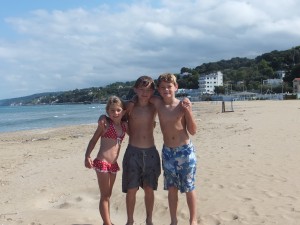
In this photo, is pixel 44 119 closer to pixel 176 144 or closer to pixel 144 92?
pixel 144 92

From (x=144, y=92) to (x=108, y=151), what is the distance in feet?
2.82

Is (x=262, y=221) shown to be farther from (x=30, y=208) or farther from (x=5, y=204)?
(x=5, y=204)

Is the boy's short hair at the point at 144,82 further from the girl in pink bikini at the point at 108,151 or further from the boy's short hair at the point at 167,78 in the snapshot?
the girl in pink bikini at the point at 108,151

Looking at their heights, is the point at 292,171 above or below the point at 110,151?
below

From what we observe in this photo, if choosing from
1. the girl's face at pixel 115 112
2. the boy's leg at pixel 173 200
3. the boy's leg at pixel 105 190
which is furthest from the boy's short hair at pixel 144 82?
the boy's leg at pixel 173 200

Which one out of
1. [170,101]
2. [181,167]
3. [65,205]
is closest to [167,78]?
[170,101]

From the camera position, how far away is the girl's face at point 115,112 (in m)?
4.66

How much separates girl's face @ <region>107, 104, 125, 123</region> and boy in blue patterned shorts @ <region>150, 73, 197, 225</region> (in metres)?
0.46

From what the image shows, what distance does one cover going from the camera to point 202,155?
9469 millimetres

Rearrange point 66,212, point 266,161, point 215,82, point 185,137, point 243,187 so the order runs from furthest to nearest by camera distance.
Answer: point 215,82
point 266,161
point 243,187
point 66,212
point 185,137

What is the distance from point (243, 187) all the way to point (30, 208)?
3.58m

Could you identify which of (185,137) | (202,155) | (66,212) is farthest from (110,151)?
(202,155)

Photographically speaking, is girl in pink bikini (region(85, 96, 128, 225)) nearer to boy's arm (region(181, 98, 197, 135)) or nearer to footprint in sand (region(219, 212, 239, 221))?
boy's arm (region(181, 98, 197, 135))

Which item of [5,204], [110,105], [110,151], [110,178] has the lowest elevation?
[5,204]
